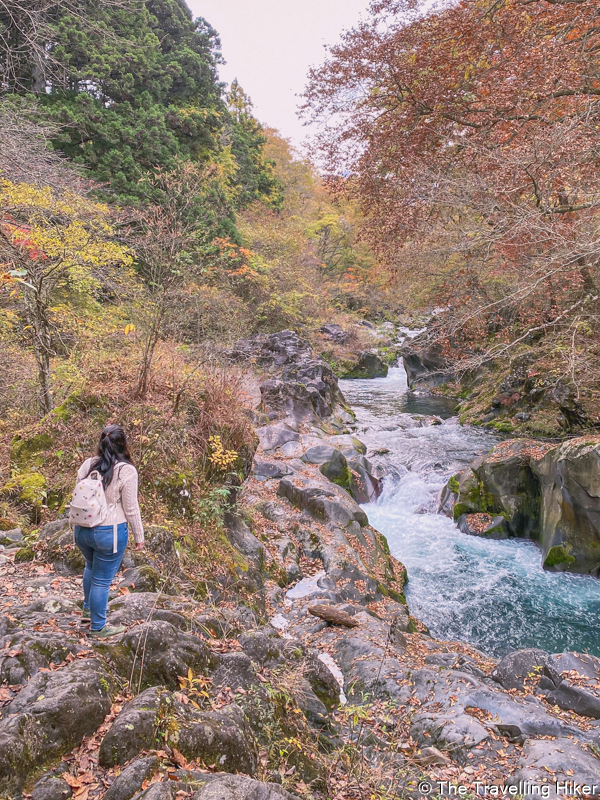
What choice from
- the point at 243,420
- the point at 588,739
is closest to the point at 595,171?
the point at 243,420

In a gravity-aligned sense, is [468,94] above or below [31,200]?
above

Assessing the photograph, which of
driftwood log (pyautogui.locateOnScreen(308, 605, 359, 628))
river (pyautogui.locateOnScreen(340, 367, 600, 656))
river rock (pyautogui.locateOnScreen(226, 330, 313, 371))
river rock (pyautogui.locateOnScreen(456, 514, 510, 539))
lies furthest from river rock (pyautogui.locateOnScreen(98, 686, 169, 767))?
river rock (pyautogui.locateOnScreen(226, 330, 313, 371))

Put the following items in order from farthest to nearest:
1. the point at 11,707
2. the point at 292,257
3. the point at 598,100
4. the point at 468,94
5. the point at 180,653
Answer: the point at 292,257 < the point at 468,94 < the point at 598,100 < the point at 180,653 < the point at 11,707

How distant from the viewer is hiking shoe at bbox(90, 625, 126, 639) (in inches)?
113

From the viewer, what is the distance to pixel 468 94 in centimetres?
731

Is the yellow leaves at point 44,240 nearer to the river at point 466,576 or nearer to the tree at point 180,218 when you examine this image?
the tree at point 180,218

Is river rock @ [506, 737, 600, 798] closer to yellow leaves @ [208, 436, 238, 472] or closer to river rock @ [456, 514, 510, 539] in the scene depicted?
yellow leaves @ [208, 436, 238, 472]

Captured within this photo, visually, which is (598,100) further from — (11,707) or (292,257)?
(292,257)

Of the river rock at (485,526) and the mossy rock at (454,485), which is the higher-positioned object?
the mossy rock at (454,485)

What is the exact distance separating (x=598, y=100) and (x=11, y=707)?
9402mm

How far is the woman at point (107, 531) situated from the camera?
289 cm

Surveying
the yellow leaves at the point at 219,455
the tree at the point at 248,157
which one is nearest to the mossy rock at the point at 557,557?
the yellow leaves at the point at 219,455

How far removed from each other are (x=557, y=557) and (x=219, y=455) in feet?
24.0

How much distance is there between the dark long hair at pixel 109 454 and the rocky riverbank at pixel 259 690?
3.52ft
